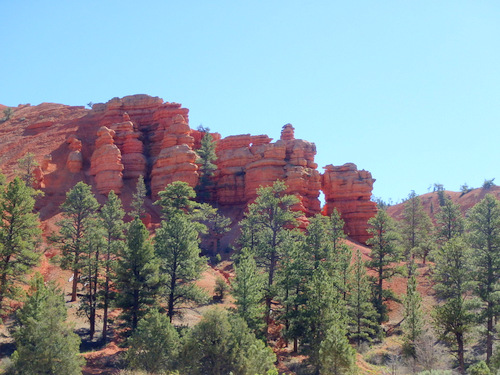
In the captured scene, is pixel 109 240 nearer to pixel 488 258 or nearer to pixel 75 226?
pixel 75 226

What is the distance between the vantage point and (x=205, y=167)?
66.0 metres

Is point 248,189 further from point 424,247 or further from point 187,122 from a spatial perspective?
point 424,247

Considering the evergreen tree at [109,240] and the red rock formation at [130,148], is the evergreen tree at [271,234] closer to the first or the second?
the evergreen tree at [109,240]

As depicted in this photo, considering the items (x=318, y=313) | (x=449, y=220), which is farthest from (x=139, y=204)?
(x=449, y=220)

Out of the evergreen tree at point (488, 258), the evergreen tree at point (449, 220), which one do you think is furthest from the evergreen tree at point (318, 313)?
the evergreen tree at point (449, 220)

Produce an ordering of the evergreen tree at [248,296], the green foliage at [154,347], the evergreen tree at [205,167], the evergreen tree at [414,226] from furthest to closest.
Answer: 1. the evergreen tree at [205,167]
2. the evergreen tree at [414,226]
3. the evergreen tree at [248,296]
4. the green foliage at [154,347]

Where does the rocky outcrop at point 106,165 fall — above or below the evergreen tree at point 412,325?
above

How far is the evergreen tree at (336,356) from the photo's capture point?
88.6 ft

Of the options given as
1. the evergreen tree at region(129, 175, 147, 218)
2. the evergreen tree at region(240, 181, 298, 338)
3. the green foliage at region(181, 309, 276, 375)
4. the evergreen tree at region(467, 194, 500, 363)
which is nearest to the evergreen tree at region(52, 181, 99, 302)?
the evergreen tree at region(129, 175, 147, 218)

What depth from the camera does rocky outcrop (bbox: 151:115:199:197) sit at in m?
63.9

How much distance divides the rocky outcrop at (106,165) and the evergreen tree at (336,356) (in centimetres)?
4247

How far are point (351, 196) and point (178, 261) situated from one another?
3716 cm

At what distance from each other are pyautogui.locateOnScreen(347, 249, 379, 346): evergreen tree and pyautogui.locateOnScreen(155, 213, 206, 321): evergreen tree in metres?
14.1

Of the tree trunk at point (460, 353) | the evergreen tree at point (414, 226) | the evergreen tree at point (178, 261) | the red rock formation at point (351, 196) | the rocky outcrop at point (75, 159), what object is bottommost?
the tree trunk at point (460, 353)
